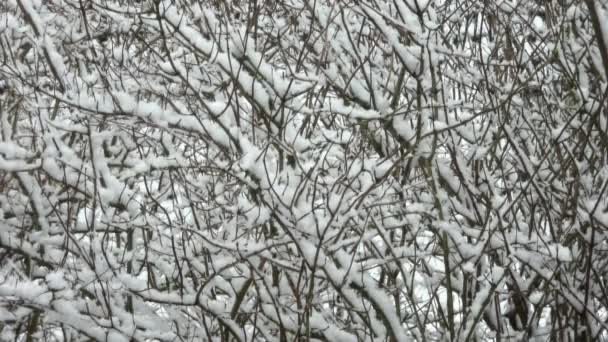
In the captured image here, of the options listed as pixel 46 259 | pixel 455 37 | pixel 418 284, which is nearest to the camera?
pixel 46 259

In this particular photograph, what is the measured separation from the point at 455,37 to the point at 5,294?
305cm

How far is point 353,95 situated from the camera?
349cm

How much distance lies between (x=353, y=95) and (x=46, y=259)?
6.08 feet

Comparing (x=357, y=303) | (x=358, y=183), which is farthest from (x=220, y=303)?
(x=358, y=183)

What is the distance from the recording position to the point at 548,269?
10.8 feet

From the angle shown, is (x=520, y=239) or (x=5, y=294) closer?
(x=5, y=294)

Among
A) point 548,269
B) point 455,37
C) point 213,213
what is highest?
point 455,37

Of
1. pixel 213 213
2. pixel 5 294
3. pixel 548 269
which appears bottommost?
pixel 5 294

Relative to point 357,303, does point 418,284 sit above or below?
above

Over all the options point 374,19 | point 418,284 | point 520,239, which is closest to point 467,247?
point 520,239

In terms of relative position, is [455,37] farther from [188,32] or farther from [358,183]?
[188,32]

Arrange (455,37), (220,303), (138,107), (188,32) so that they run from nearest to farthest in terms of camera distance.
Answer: (138,107), (188,32), (220,303), (455,37)

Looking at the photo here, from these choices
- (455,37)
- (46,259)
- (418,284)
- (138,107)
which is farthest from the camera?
(455,37)

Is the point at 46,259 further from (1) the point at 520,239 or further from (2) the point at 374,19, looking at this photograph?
(1) the point at 520,239
